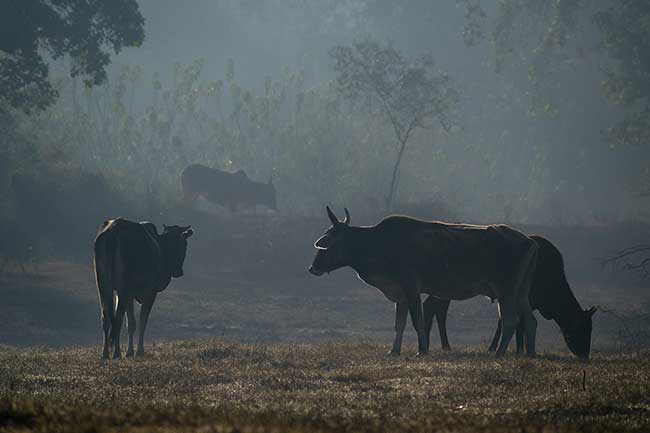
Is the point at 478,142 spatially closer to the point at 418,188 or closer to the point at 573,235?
the point at 418,188

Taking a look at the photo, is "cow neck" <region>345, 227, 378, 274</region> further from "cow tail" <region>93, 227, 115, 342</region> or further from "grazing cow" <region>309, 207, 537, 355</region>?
"cow tail" <region>93, 227, 115, 342</region>

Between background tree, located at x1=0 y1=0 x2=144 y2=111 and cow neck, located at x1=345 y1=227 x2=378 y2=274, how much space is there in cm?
1941

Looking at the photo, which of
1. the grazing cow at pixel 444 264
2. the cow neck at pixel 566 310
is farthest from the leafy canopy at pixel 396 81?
the cow neck at pixel 566 310

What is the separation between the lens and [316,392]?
9.91 meters

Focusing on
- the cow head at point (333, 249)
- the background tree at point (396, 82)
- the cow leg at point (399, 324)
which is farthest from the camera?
the background tree at point (396, 82)

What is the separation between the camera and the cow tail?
14891mm

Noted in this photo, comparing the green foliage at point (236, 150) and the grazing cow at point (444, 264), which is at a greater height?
the green foliage at point (236, 150)

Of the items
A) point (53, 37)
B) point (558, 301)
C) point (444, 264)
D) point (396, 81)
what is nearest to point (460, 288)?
point (444, 264)

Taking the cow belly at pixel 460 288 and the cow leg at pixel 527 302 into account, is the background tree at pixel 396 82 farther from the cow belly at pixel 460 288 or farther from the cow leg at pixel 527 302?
the cow leg at pixel 527 302

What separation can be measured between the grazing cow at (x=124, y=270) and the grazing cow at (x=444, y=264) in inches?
153

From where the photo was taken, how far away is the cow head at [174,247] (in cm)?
1795

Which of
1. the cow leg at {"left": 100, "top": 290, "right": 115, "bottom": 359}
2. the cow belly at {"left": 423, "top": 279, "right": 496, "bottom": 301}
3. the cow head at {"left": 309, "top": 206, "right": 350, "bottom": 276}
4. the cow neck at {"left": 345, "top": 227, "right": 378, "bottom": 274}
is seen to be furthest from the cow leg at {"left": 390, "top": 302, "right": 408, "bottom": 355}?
the cow leg at {"left": 100, "top": 290, "right": 115, "bottom": 359}

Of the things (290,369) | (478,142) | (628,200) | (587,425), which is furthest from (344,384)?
(478,142)

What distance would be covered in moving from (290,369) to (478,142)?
89704 mm
